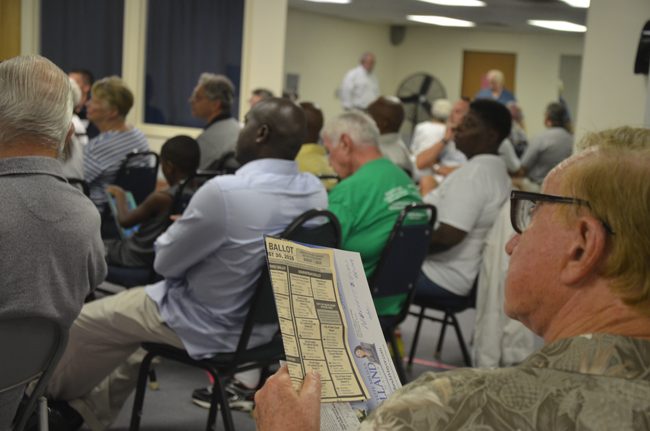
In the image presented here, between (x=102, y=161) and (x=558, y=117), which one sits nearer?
(x=102, y=161)

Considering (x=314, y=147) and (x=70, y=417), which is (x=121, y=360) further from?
(x=314, y=147)

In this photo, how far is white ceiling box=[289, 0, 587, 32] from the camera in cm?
1095

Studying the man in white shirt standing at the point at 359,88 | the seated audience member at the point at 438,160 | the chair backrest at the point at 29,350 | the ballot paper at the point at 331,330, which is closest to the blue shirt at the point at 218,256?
the chair backrest at the point at 29,350

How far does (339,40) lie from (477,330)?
35.3ft

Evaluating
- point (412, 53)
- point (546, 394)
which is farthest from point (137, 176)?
point (412, 53)

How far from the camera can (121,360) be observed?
2.93 m

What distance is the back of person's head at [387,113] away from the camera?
16.5ft

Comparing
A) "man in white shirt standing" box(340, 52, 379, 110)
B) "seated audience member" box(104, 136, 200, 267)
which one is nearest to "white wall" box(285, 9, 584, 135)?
"man in white shirt standing" box(340, 52, 379, 110)

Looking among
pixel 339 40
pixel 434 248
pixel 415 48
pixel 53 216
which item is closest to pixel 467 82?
pixel 415 48

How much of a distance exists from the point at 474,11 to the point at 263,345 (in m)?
9.96

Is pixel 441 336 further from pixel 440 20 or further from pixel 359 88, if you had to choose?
pixel 440 20

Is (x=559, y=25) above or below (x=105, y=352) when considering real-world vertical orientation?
above

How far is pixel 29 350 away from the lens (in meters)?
1.81

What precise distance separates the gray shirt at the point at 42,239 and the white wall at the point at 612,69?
2067mm
